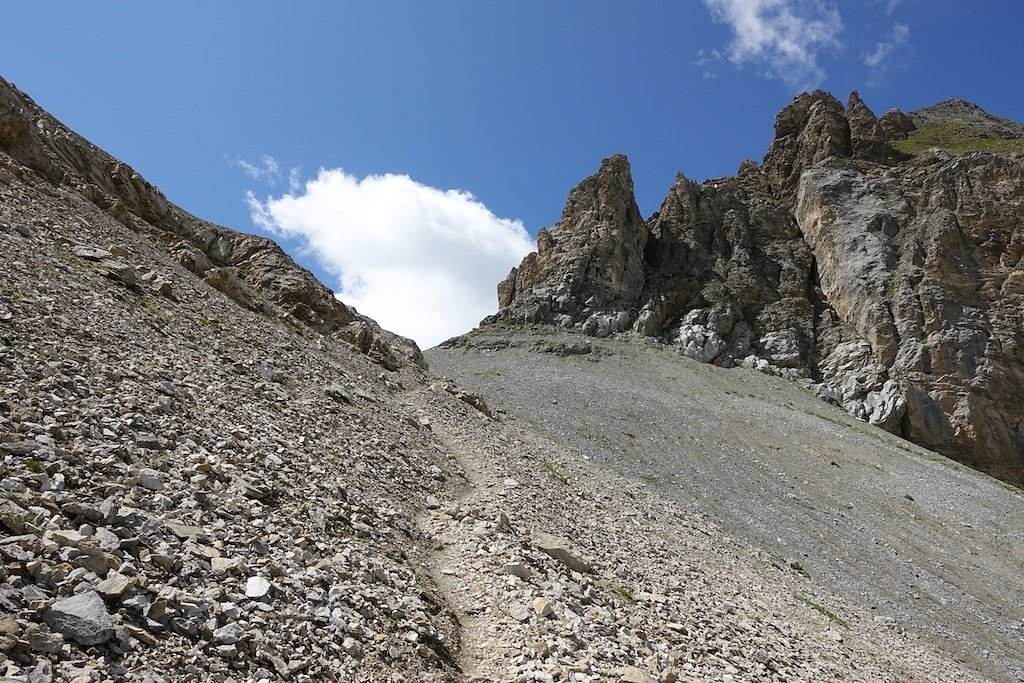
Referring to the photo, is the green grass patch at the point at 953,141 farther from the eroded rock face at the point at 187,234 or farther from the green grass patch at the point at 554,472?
the eroded rock face at the point at 187,234

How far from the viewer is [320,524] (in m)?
9.93

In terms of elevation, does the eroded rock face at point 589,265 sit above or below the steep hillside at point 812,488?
above

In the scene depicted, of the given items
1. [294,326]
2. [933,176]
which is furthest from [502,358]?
[933,176]

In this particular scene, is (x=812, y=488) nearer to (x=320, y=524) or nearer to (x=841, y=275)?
(x=320, y=524)

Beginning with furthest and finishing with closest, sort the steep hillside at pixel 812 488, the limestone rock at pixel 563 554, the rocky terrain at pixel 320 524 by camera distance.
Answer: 1. the steep hillside at pixel 812 488
2. the limestone rock at pixel 563 554
3. the rocky terrain at pixel 320 524

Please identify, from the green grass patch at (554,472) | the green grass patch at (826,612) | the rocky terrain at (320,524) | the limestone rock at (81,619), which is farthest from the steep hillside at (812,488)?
the limestone rock at (81,619)

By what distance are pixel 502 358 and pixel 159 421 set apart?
2134 inches

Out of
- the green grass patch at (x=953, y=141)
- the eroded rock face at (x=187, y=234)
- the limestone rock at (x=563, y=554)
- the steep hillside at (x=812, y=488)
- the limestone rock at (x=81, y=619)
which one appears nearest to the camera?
the limestone rock at (x=81, y=619)

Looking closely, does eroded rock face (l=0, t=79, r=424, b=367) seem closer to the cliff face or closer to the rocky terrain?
the rocky terrain

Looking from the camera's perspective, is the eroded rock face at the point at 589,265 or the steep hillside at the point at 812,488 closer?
the steep hillside at the point at 812,488

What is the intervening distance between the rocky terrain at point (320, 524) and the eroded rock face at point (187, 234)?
0.14 meters

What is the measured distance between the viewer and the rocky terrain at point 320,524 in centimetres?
652

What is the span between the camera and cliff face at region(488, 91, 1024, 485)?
61031mm

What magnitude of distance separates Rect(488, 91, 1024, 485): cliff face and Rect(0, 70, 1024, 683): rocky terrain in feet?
118
